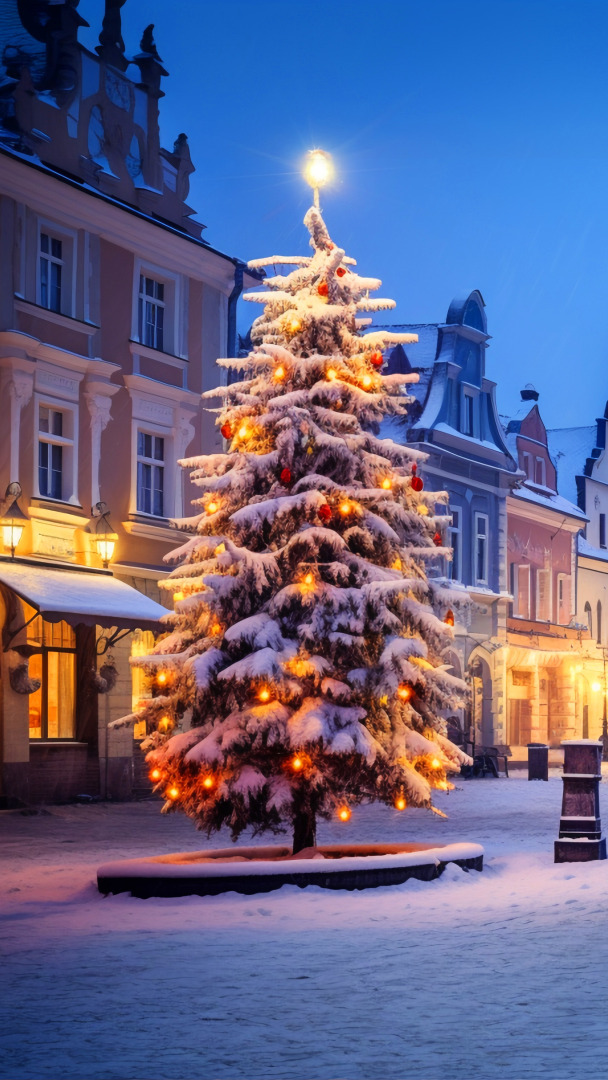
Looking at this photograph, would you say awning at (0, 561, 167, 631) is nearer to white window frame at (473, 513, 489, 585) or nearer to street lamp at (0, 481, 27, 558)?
street lamp at (0, 481, 27, 558)

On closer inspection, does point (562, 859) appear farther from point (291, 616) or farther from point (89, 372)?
point (89, 372)

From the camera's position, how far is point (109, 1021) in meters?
7.05

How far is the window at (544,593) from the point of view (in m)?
47.2

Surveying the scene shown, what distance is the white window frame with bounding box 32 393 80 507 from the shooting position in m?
22.7

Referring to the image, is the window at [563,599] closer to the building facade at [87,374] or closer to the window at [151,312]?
the building facade at [87,374]

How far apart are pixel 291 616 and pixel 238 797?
163 centimetres

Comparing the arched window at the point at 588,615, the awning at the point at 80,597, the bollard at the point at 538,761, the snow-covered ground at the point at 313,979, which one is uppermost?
the arched window at the point at 588,615

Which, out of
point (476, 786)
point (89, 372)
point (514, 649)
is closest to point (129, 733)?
point (89, 372)

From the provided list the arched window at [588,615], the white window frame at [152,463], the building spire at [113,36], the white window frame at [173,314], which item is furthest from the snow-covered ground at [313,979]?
the arched window at [588,615]

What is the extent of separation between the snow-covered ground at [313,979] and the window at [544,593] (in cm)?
3318

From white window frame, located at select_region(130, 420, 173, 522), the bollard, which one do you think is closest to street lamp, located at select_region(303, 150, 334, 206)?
white window frame, located at select_region(130, 420, 173, 522)

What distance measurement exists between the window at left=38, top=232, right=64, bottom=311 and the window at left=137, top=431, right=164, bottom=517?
112 inches

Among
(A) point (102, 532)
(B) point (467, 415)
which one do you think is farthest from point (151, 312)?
(B) point (467, 415)

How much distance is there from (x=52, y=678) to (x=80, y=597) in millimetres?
2687
